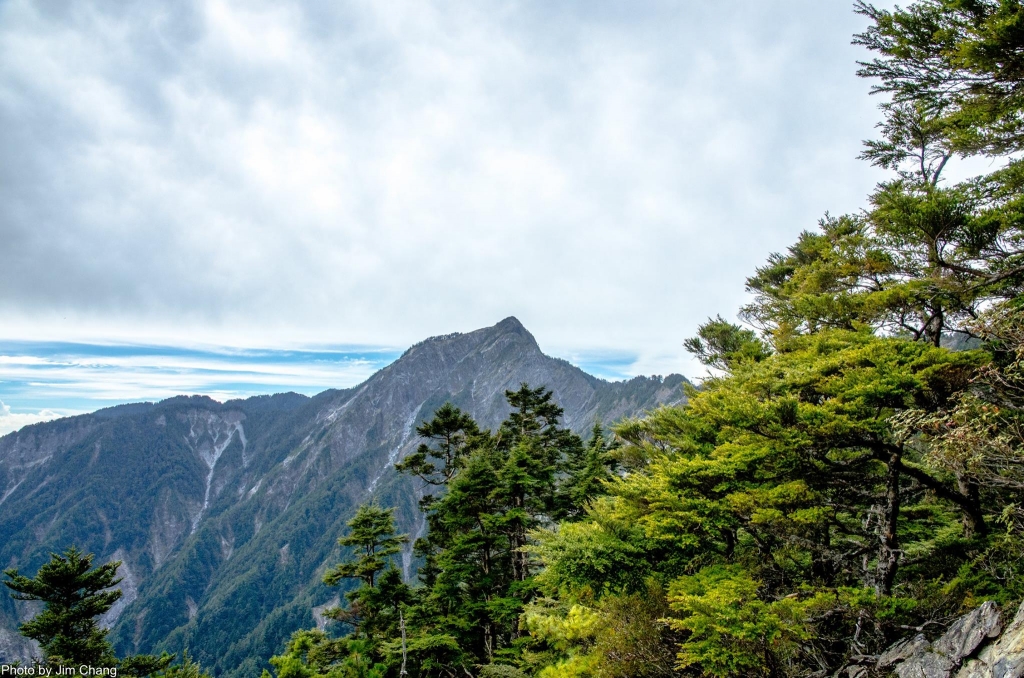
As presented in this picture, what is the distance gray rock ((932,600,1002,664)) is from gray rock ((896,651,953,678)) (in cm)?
12

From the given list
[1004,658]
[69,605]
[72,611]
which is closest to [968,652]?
[1004,658]

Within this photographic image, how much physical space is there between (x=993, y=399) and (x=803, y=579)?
6.12m

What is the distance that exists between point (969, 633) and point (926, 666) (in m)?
0.87

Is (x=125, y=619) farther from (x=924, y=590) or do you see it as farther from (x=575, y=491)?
(x=924, y=590)

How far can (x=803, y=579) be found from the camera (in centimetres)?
1195

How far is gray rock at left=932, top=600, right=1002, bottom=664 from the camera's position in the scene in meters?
7.11

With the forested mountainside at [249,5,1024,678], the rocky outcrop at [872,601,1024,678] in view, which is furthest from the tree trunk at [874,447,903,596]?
the rocky outcrop at [872,601,1024,678]

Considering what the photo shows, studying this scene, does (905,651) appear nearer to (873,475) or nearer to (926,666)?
(926,666)

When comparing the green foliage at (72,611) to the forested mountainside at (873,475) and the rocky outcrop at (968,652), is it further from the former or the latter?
the rocky outcrop at (968,652)

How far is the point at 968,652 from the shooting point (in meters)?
7.11

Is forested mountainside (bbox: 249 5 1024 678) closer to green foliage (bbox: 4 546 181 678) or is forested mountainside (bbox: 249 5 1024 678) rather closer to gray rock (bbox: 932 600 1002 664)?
gray rock (bbox: 932 600 1002 664)

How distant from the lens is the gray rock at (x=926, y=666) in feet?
23.9

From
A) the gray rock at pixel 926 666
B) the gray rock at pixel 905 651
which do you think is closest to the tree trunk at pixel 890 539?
the gray rock at pixel 905 651

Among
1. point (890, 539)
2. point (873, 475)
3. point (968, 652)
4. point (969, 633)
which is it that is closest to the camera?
point (968, 652)
